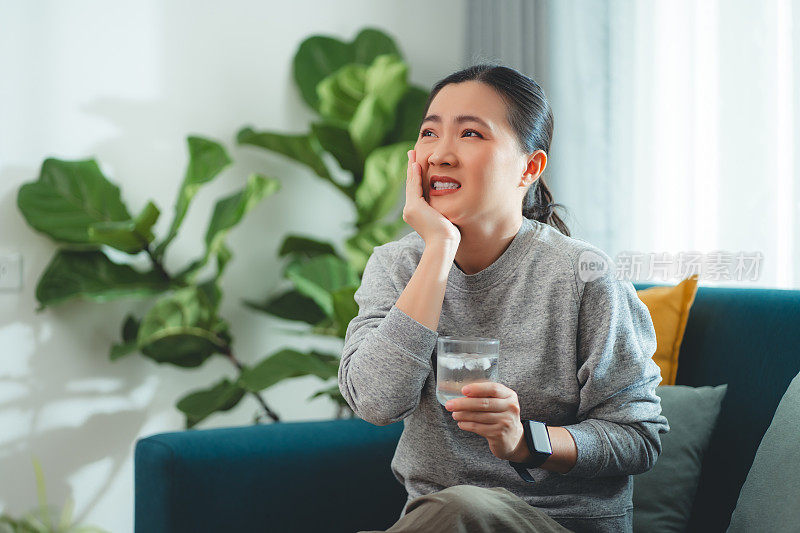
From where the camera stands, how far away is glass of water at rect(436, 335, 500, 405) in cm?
98

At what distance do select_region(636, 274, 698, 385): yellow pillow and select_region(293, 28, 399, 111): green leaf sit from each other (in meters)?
1.41

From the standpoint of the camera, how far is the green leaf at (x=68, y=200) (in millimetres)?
2035

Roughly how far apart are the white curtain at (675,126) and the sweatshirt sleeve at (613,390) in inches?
16.1

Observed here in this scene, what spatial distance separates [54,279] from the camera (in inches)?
81.3

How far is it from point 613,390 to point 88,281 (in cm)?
153

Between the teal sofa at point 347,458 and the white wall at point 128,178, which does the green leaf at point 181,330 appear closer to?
the white wall at point 128,178

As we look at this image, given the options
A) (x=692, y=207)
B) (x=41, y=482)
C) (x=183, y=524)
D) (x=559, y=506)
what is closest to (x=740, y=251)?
(x=692, y=207)

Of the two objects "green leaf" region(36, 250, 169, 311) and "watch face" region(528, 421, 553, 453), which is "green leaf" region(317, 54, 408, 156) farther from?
"watch face" region(528, 421, 553, 453)

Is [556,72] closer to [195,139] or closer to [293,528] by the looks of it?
[195,139]

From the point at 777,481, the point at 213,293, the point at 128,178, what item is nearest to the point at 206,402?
the point at 213,293

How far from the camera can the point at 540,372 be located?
3.86 feet

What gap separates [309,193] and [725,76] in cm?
137

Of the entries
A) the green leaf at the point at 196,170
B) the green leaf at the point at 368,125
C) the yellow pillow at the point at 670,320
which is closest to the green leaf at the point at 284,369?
the green leaf at the point at 196,170

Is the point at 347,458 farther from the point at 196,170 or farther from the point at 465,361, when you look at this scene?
the point at 196,170
